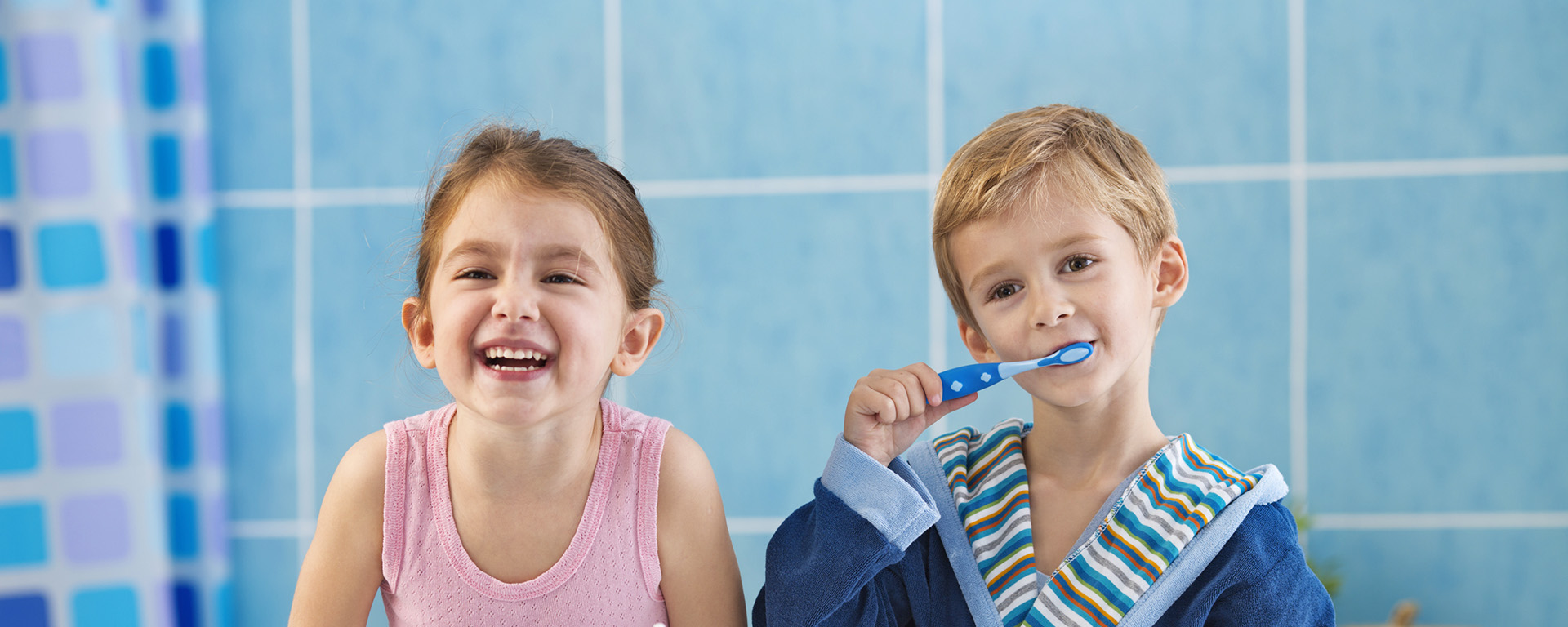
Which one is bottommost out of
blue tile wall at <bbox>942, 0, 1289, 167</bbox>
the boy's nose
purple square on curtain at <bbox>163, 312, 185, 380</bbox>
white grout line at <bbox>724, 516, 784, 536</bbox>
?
white grout line at <bbox>724, 516, 784, 536</bbox>

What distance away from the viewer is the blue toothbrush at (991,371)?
0.62m

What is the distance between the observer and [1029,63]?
1224mm

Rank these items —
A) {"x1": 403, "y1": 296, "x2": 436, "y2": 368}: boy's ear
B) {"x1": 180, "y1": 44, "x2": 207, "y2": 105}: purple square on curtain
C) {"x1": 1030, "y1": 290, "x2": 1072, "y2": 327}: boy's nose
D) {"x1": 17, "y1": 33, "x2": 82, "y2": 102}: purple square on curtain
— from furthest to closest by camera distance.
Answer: {"x1": 180, "y1": 44, "x2": 207, "y2": 105}: purple square on curtain
{"x1": 17, "y1": 33, "x2": 82, "y2": 102}: purple square on curtain
{"x1": 403, "y1": 296, "x2": 436, "y2": 368}: boy's ear
{"x1": 1030, "y1": 290, "x2": 1072, "y2": 327}: boy's nose

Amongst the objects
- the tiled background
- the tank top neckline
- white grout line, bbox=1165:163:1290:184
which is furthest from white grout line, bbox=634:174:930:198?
the tank top neckline

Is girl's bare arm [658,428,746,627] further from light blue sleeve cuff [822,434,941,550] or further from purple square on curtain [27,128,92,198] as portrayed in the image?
purple square on curtain [27,128,92,198]

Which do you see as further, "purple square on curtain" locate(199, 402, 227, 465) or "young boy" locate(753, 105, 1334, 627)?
"purple square on curtain" locate(199, 402, 227, 465)

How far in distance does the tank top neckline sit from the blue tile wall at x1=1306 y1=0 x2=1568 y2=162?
3.28 feet

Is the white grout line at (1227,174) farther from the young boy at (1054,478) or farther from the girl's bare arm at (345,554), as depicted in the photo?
the girl's bare arm at (345,554)

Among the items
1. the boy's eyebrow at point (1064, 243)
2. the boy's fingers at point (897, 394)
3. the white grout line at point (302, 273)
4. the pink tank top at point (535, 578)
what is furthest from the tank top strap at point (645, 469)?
the white grout line at point (302, 273)

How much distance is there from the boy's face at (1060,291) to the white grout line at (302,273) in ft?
3.36

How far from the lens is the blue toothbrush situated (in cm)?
62

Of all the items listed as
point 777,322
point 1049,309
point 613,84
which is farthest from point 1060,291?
point 613,84

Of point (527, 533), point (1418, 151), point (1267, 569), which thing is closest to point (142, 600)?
point (527, 533)

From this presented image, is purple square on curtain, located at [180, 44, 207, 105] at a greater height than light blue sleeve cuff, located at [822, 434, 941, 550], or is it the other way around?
purple square on curtain, located at [180, 44, 207, 105]
